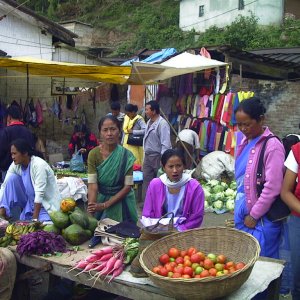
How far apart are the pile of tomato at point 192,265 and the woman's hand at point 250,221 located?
49 centimetres

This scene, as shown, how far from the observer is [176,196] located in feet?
12.5

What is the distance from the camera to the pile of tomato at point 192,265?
270cm

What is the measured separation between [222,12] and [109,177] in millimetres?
28216

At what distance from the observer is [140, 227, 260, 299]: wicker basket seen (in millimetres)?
2533

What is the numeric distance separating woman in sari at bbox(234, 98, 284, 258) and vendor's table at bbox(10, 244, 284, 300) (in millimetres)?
258

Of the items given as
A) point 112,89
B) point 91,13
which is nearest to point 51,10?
point 91,13

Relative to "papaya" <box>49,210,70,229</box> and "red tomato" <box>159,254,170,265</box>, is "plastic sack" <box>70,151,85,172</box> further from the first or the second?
"red tomato" <box>159,254,170,265</box>

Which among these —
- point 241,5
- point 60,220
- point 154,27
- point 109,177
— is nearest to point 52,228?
point 60,220

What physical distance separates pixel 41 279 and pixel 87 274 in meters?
1.85

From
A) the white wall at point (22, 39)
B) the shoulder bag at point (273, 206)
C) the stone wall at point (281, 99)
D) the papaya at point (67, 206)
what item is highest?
the white wall at point (22, 39)

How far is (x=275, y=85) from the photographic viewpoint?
11.5 m

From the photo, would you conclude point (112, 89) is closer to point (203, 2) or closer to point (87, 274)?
point (87, 274)

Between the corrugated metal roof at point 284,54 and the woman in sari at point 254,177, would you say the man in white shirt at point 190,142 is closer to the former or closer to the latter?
the corrugated metal roof at point 284,54

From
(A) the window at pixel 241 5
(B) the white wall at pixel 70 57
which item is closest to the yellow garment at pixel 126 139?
(B) the white wall at pixel 70 57
